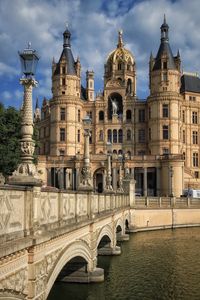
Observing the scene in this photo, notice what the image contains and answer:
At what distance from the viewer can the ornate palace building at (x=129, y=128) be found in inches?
3017

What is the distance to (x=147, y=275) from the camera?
26.5 m

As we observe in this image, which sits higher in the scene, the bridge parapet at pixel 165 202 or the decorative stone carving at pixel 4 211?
→ the decorative stone carving at pixel 4 211

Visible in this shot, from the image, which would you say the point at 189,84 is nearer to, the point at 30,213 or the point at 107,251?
the point at 107,251

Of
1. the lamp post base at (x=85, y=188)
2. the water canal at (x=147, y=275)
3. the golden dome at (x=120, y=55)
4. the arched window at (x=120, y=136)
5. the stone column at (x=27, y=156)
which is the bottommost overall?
the water canal at (x=147, y=275)

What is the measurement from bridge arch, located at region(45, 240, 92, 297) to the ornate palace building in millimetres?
53913

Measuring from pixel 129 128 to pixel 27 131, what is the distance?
77341 mm

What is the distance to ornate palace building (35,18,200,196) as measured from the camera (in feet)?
251

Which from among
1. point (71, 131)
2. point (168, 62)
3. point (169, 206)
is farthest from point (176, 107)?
point (169, 206)

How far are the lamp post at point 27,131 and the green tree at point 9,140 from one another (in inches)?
1251

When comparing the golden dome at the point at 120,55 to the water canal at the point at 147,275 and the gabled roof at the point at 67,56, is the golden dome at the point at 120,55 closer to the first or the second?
the gabled roof at the point at 67,56

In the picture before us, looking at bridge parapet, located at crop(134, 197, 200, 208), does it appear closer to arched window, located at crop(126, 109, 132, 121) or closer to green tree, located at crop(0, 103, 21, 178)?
green tree, located at crop(0, 103, 21, 178)

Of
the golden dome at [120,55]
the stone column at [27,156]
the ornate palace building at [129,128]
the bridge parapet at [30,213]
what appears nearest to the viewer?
the bridge parapet at [30,213]

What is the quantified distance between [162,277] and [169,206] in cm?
3130

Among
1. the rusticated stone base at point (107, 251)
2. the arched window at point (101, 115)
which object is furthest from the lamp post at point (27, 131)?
the arched window at point (101, 115)
